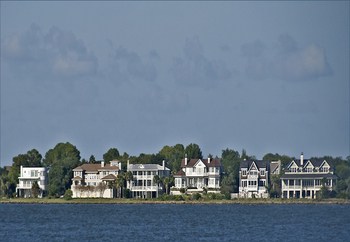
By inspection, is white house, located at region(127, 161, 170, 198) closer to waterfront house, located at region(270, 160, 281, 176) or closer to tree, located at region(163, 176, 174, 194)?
tree, located at region(163, 176, 174, 194)

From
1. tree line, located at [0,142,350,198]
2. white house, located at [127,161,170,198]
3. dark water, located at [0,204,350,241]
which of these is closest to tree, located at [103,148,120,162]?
tree line, located at [0,142,350,198]

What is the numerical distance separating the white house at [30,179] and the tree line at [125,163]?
1291mm

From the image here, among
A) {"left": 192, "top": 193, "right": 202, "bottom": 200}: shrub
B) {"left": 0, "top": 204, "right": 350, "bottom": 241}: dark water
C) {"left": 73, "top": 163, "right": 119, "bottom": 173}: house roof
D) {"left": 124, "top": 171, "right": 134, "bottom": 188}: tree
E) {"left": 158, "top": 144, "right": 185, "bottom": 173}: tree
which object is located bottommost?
{"left": 0, "top": 204, "right": 350, "bottom": 241}: dark water

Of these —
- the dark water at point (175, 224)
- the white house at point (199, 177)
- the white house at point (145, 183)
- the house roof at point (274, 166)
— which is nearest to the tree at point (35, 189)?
the white house at point (145, 183)

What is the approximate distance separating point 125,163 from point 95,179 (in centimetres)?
589

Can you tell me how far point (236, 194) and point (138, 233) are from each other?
204ft

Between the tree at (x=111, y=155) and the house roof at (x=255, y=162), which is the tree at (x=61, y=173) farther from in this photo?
the house roof at (x=255, y=162)

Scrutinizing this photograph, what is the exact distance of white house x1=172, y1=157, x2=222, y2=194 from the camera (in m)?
140

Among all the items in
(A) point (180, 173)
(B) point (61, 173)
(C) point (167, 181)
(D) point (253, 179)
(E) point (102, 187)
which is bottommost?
(E) point (102, 187)

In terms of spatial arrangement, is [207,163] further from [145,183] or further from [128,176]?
[128,176]

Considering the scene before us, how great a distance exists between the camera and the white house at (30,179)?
5689 inches

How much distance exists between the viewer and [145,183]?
140 meters

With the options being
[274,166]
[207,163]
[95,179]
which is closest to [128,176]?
[95,179]

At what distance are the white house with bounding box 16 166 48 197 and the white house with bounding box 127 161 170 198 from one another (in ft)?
40.5
